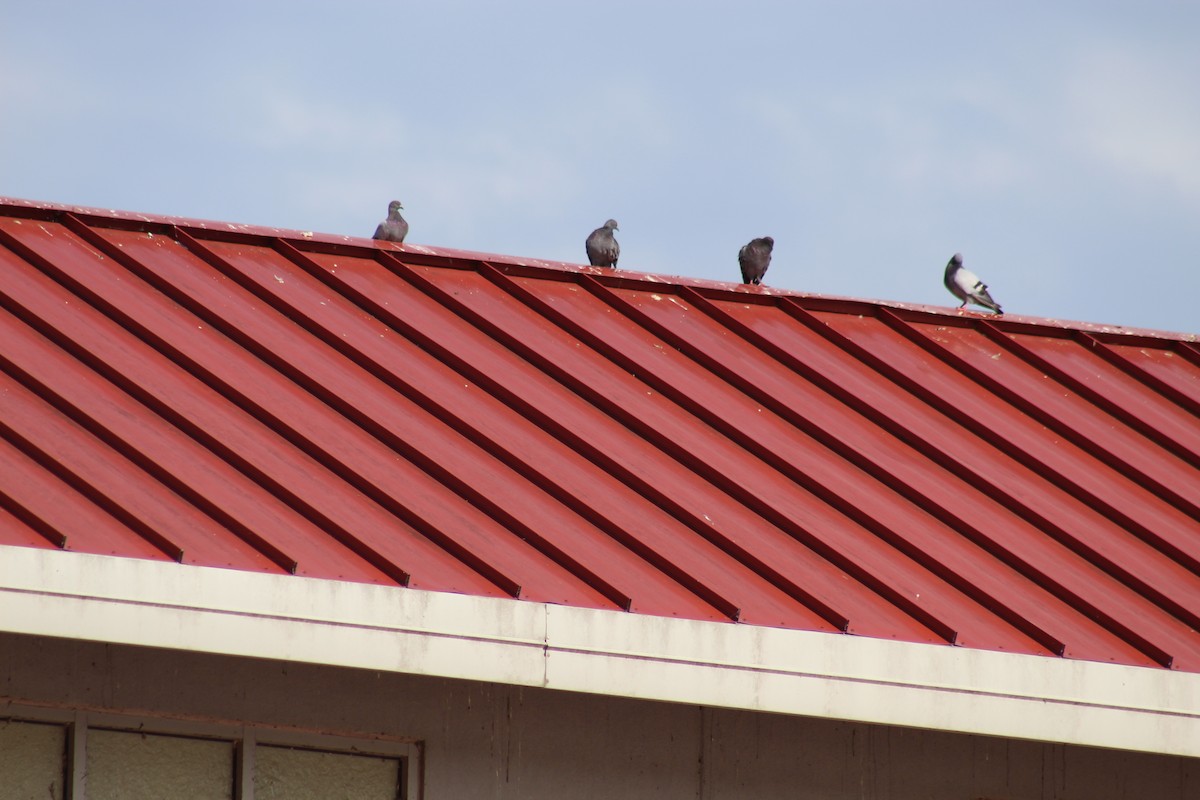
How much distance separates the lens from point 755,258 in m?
14.5

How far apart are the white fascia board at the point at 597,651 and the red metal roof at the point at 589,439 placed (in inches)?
8.8

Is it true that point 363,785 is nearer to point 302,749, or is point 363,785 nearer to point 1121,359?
point 302,749

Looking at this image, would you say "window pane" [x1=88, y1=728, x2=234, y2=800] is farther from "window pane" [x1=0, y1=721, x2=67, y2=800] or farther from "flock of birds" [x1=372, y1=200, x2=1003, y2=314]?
"flock of birds" [x1=372, y1=200, x2=1003, y2=314]

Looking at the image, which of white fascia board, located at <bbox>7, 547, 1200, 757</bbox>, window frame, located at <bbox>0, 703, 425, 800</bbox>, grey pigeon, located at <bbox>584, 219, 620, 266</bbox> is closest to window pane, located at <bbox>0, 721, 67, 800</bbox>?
window frame, located at <bbox>0, 703, 425, 800</bbox>

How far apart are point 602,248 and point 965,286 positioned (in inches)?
107

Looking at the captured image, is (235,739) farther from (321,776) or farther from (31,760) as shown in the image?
(31,760)

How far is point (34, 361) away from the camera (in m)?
7.80

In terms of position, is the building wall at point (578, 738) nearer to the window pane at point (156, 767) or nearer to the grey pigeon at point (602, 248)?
the window pane at point (156, 767)

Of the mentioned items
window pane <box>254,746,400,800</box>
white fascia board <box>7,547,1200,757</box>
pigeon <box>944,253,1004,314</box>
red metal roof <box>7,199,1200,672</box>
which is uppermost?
pigeon <box>944,253,1004,314</box>

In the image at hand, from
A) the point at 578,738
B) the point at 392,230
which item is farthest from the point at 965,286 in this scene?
the point at 578,738

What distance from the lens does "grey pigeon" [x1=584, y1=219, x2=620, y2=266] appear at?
13641 mm

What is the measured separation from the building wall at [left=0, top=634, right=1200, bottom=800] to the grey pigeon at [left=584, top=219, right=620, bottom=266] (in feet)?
21.3

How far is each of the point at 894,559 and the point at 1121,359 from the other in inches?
120

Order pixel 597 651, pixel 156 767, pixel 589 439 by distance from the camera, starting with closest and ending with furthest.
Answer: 1. pixel 156 767
2. pixel 597 651
3. pixel 589 439
